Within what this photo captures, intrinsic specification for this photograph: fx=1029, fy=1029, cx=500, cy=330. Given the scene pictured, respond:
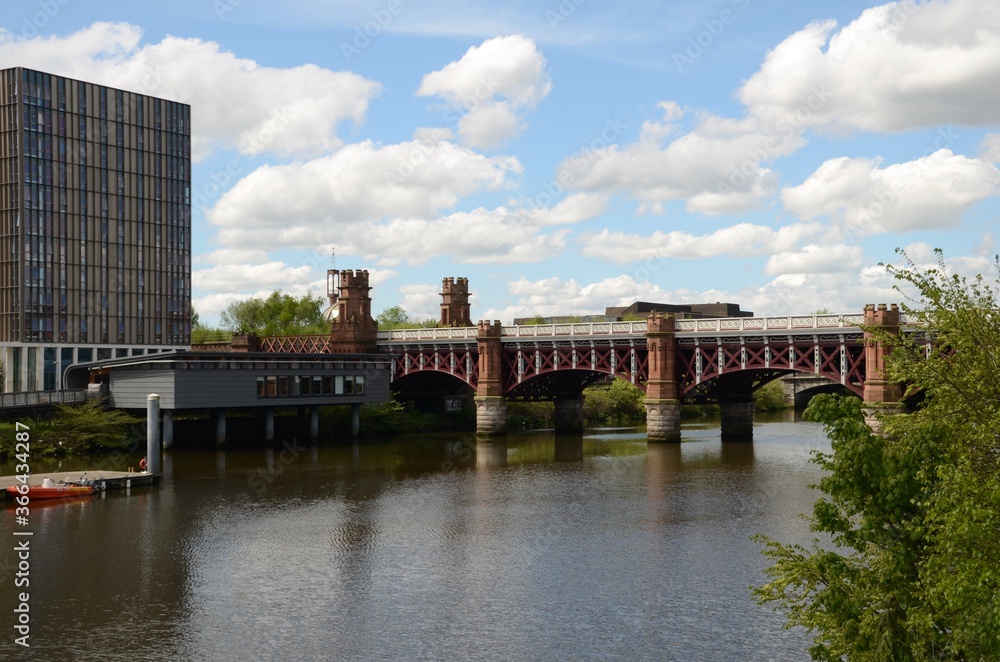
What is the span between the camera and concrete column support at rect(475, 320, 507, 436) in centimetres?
9456

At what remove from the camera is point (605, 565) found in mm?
38031

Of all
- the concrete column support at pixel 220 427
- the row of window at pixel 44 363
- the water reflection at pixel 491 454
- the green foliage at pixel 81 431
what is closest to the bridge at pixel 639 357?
the water reflection at pixel 491 454

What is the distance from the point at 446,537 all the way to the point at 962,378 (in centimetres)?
2762

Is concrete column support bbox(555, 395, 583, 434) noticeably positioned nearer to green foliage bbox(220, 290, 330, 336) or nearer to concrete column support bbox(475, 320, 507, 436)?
concrete column support bbox(475, 320, 507, 436)

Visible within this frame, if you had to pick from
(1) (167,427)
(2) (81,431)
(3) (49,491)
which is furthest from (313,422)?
(3) (49,491)

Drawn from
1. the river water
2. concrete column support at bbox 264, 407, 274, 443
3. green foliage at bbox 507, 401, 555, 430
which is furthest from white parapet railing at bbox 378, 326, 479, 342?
the river water

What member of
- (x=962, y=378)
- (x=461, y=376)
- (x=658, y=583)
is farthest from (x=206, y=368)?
(x=962, y=378)

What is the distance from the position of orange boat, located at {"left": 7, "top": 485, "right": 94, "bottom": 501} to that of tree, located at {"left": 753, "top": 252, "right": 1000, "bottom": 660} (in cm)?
4192

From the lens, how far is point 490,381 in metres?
94.9

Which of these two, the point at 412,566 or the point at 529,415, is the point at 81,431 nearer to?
the point at 412,566

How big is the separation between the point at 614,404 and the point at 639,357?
114ft

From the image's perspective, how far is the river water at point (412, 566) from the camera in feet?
93.8

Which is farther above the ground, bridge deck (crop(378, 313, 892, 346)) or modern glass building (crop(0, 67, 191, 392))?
modern glass building (crop(0, 67, 191, 392))

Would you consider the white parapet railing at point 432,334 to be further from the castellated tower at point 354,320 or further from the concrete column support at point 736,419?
the concrete column support at point 736,419
